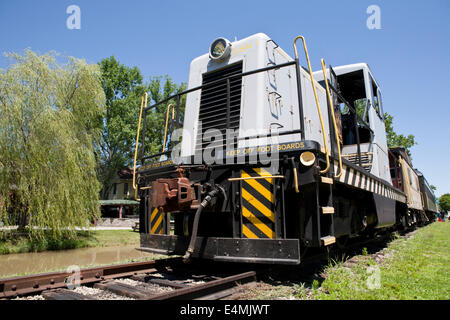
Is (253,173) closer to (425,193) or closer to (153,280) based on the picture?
(153,280)

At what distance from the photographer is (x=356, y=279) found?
3.68 meters

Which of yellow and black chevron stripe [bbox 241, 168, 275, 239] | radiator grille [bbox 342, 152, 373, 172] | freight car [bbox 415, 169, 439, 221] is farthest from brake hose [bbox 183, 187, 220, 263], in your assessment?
freight car [bbox 415, 169, 439, 221]

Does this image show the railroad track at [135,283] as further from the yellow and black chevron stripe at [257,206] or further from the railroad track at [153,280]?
the yellow and black chevron stripe at [257,206]

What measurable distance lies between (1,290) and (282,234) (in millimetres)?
3043

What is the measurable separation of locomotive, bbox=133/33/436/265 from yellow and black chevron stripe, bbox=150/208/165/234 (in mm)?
16

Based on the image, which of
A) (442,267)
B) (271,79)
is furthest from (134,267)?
(442,267)

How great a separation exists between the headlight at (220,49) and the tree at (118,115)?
25.5 metres

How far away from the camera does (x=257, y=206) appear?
12.1 ft

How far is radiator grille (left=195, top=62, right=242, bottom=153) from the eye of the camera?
4.68 meters

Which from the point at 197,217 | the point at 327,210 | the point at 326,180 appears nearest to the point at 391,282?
the point at 327,210

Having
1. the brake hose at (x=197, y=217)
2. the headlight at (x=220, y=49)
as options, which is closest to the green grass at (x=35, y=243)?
the brake hose at (x=197, y=217)

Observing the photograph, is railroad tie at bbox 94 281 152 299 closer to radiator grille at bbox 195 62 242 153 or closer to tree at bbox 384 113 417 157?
radiator grille at bbox 195 62 242 153

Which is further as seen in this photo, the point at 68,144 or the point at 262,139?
the point at 68,144

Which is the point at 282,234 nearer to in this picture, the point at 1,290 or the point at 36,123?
the point at 1,290
